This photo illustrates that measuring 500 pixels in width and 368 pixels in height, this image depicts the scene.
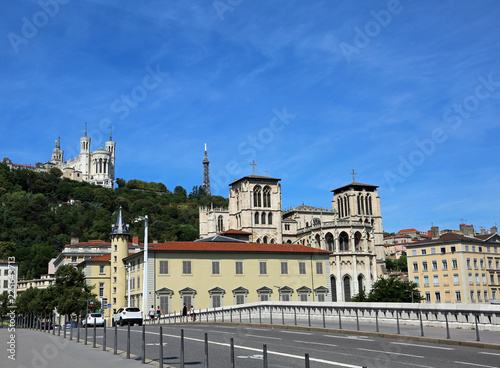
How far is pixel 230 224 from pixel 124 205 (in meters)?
79.2

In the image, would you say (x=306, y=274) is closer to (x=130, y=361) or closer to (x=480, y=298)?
(x=480, y=298)

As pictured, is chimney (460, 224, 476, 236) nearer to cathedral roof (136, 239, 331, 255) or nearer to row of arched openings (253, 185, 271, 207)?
cathedral roof (136, 239, 331, 255)

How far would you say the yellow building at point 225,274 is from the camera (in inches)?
2360

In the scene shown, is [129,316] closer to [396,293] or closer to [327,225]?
[396,293]

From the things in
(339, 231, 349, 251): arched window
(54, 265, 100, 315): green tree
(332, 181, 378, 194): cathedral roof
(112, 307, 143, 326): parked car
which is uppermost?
(332, 181, 378, 194): cathedral roof

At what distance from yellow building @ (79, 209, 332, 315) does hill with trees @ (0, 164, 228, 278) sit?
74049 mm

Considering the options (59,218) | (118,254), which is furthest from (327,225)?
(59,218)

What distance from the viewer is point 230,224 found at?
11262cm

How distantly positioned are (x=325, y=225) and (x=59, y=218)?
92.5 meters

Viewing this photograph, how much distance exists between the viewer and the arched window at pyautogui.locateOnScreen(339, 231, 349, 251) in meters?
97.8

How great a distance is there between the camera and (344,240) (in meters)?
98.1

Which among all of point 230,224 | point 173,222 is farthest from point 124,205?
point 230,224

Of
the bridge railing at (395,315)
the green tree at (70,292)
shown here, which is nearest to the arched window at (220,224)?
the green tree at (70,292)

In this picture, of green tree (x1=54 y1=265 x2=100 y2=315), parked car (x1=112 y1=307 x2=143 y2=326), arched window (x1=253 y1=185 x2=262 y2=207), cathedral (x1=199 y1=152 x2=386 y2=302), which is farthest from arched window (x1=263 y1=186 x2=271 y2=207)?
parked car (x1=112 y1=307 x2=143 y2=326)
